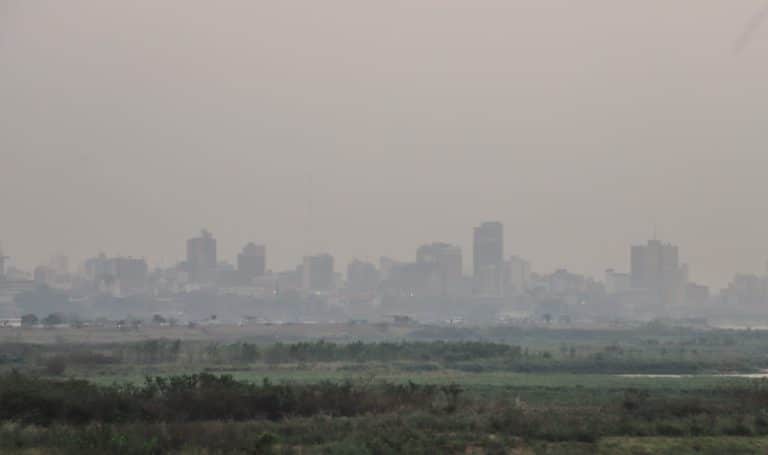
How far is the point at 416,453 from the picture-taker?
29.2 metres

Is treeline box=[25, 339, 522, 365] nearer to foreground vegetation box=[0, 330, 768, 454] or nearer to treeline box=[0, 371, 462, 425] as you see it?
foreground vegetation box=[0, 330, 768, 454]

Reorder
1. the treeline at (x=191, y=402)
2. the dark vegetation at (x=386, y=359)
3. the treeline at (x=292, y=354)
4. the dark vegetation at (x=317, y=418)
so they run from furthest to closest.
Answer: the treeline at (x=292, y=354) < the dark vegetation at (x=386, y=359) < the treeline at (x=191, y=402) < the dark vegetation at (x=317, y=418)

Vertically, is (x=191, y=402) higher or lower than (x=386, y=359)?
higher

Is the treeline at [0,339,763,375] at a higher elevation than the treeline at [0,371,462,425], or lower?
lower

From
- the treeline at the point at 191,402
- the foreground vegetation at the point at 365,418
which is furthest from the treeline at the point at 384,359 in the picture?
the treeline at the point at 191,402

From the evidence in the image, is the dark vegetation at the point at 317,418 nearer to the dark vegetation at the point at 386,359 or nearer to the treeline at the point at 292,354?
the dark vegetation at the point at 386,359

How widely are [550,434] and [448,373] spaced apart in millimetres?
44520

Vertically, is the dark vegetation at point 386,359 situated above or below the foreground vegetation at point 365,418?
below

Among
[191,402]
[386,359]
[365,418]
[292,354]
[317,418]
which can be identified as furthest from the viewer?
[386,359]

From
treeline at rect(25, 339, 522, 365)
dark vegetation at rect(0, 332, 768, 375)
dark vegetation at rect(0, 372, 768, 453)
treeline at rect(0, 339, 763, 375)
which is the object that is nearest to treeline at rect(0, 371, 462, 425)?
dark vegetation at rect(0, 372, 768, 453)

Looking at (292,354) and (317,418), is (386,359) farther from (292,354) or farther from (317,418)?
(317,418)

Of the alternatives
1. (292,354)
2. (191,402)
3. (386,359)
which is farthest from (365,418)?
(292,354)

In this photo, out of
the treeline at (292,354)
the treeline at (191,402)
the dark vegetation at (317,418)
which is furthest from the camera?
the treeline at (292,354)

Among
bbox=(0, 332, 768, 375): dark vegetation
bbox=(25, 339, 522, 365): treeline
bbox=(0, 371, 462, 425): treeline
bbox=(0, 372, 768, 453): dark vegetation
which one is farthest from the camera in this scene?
bbox=(25, 339, 522, 365): treeline
